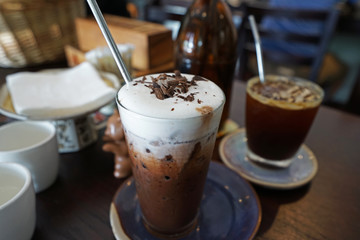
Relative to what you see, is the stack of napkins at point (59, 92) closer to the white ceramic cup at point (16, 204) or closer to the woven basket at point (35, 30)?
the white ceramic cup at point (16, 204)

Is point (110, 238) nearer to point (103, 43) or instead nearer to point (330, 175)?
point (330, 175)

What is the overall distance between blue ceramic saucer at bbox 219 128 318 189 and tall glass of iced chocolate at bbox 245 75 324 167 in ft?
0.08

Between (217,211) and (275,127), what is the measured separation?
0.23 meters

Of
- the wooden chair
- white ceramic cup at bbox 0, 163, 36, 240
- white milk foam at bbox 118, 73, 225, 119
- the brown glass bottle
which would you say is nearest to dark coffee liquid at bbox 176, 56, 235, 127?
the brown glass bottle

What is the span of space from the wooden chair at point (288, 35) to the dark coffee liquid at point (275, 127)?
0.70 metres

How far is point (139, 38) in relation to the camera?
958mm

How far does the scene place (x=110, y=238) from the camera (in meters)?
0.46

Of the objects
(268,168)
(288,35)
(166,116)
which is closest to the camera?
(166,116)

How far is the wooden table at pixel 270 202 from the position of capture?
0.48m

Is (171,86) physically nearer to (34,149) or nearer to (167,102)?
(167,102)

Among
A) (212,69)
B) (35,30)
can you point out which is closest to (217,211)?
(212,69)

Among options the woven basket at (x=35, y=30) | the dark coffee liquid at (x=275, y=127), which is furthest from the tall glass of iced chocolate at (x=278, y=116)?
the woven basket at (x=35, y=30)

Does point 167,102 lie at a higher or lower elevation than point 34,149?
higher

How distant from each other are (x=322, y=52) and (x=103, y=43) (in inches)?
38.8
